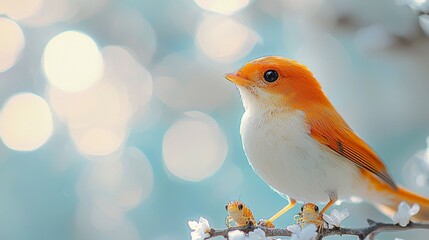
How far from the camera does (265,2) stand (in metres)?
1.36

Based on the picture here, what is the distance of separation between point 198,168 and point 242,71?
2.90ft

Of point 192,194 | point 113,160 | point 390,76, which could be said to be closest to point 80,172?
point 113,160

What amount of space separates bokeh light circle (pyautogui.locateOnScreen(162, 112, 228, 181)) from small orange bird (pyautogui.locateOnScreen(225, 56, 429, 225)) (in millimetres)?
837

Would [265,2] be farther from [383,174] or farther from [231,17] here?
[383,174]

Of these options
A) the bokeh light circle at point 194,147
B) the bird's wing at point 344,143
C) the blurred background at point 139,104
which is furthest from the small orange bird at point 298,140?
the bokeh light circle at point 194,147

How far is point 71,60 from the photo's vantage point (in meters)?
1.45

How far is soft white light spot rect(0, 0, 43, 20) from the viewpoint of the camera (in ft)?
4.64

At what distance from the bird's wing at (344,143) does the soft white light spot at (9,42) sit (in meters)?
0.95

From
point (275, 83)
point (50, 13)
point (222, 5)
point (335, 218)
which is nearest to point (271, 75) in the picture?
point (275, 83)

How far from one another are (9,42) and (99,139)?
0.88 ft

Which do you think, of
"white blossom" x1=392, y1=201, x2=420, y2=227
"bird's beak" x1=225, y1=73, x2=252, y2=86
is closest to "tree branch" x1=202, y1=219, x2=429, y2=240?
"white blossom" x1=392, y1=201, x2=420, y2=227

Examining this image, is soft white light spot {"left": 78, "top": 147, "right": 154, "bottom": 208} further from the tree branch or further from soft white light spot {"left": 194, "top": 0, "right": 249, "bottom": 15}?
the tree branch

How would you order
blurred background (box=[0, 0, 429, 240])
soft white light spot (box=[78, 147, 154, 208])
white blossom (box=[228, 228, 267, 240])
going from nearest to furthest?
white blossom (box=[228, 228, 267, 240]), blurred background (box=[0, 0, 429, 240]), soft white light spot (box=[78, 147, 154, 208])

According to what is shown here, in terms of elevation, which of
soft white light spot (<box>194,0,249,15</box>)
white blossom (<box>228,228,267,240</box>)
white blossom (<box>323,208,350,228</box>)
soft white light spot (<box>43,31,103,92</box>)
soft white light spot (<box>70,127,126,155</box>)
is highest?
soft white light spot (<box>194,0,249,15</box>)
